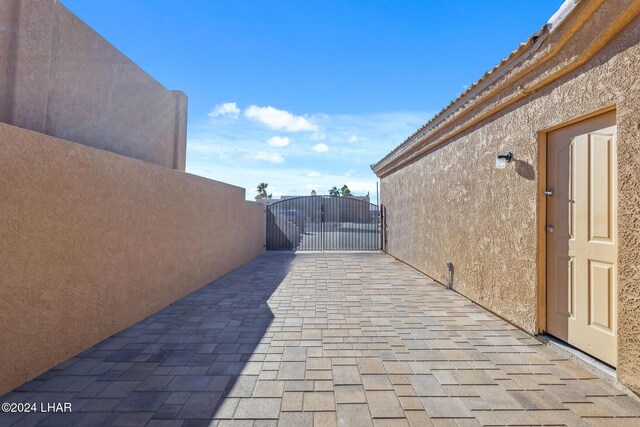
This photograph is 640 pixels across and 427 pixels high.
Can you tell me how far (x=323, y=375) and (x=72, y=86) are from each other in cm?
596

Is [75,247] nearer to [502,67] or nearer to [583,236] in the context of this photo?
[583,236]

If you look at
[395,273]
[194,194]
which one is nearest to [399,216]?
[395,273]

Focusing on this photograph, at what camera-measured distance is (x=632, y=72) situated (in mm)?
2770

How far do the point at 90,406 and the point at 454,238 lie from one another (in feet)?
20.4

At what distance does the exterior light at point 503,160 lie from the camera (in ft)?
15.0

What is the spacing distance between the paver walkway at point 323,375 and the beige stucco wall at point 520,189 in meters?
0.63

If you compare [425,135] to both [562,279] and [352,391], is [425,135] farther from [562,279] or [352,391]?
[352,391]

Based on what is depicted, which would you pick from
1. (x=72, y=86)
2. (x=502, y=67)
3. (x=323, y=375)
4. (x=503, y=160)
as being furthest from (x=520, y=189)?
(x=72, y=86)

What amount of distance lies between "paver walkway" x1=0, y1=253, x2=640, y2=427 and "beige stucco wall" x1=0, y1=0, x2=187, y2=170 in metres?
3.34

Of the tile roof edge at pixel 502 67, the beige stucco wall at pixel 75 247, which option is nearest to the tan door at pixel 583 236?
the tile roof edge at pixel 502 67

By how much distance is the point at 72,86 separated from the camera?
16.7 feet

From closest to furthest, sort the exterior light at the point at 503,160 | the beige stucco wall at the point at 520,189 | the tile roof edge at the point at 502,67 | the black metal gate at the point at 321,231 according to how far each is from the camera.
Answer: the beige stucco wall at the point at 520,189, the tile roof edge at the point at 502,67, the exterior light at the point at 503,160, the black metal gate at the point at 321,231

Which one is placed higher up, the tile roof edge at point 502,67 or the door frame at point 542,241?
the tile roof edge at point 502,67

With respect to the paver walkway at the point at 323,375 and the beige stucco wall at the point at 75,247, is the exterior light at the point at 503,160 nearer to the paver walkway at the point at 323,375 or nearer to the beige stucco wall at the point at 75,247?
the paver walkway at the point at 323,375
